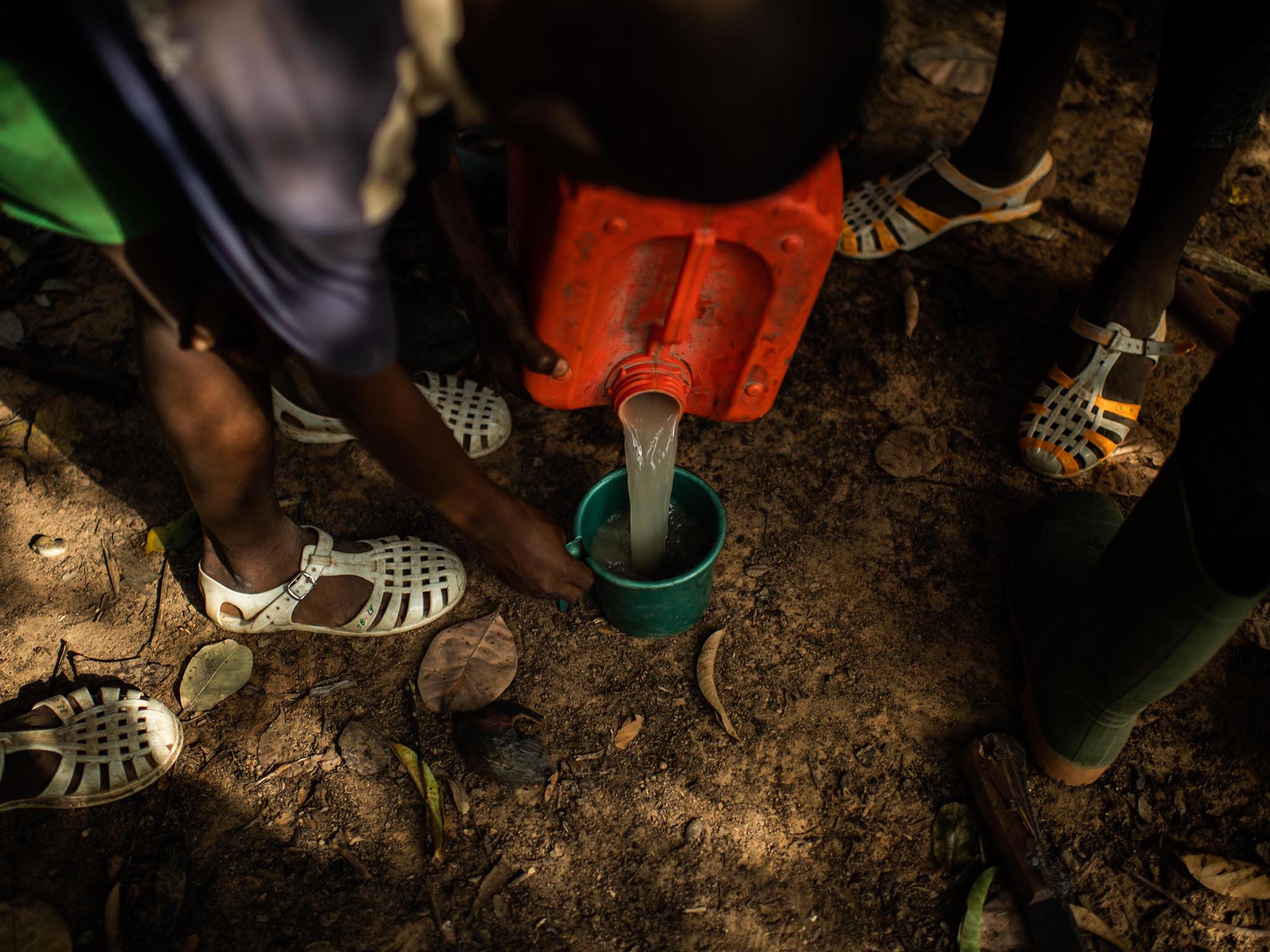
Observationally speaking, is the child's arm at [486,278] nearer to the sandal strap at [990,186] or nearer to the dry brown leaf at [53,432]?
the dry brown leaf at [53,432]

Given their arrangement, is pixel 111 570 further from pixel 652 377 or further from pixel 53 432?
pixel 652 377

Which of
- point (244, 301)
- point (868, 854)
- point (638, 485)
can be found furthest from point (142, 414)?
point (868, 854)

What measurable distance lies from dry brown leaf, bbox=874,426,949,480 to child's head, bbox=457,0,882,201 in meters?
1.28

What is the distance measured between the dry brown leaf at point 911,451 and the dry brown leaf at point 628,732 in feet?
2.81

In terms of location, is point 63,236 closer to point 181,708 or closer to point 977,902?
point 181,708

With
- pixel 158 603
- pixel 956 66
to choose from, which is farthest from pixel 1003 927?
pixel 956 66

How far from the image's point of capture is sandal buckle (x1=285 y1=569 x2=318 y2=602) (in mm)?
1711

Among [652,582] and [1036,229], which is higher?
[1036,229]

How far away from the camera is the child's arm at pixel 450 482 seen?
109cm

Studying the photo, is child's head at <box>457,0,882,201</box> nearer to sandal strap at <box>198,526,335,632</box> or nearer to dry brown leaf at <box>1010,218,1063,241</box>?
sandal strap at <box>198,526,335,632</box>

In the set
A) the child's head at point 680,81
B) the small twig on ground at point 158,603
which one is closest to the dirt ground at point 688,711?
the small twig on ground at point 158,603

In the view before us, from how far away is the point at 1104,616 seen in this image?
4.48 ft

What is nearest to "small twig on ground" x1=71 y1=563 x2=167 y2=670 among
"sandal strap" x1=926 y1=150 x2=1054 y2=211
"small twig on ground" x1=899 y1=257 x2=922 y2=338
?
"small twig on ground" x1=899 y1=257 x2=922 y2=338

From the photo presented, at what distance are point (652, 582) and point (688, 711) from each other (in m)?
0.34
